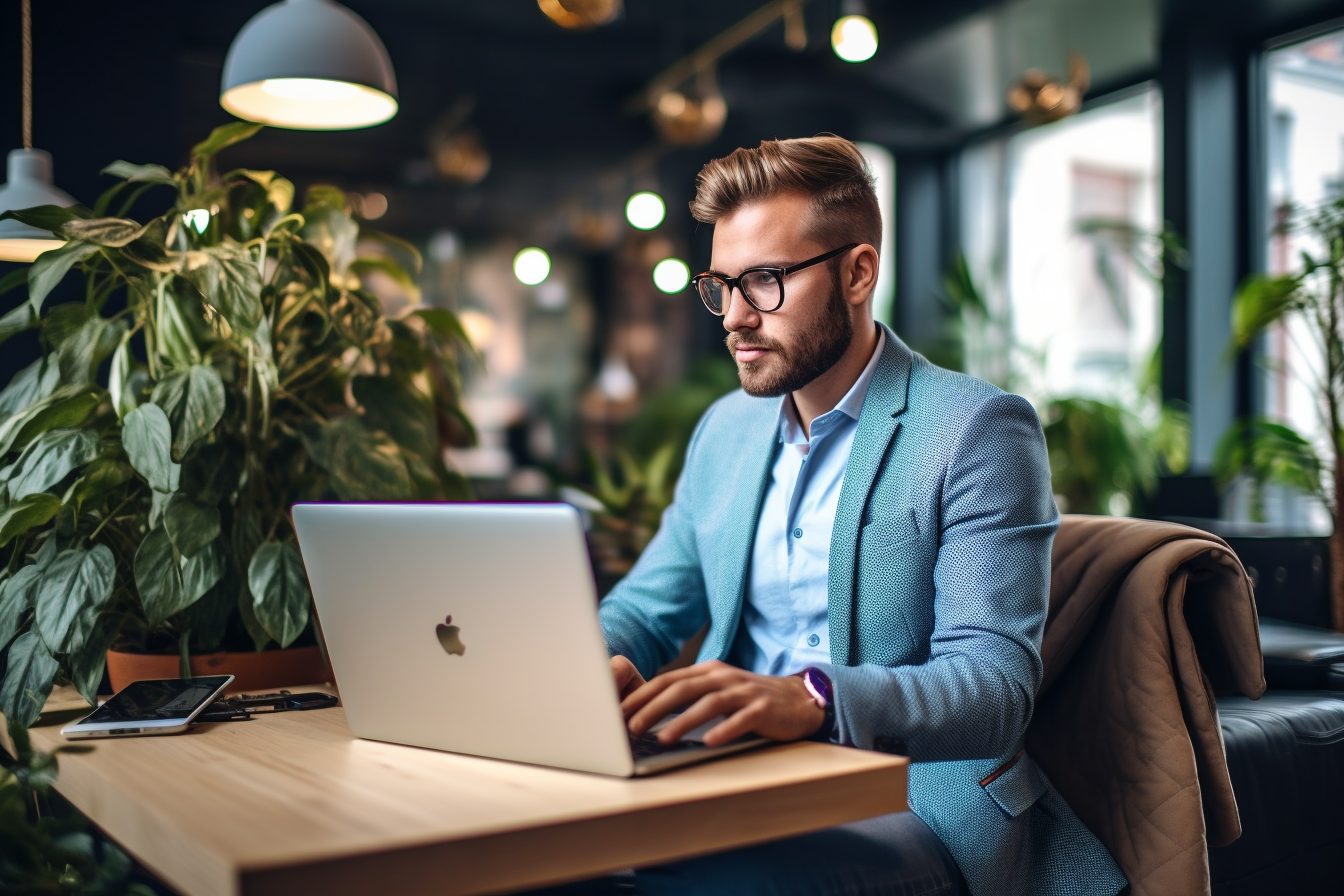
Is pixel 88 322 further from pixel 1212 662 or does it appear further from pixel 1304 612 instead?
pixel 1304 612

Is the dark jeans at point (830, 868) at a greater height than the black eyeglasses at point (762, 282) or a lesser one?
lesser

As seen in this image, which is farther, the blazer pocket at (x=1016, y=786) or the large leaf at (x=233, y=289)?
the large leaf at (x=233, y=289)

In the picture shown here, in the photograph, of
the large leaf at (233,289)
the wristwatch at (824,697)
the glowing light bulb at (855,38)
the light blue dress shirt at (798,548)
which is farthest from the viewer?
Result: the glowing light bulb at (855,38)

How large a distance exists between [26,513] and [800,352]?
123 centimetres

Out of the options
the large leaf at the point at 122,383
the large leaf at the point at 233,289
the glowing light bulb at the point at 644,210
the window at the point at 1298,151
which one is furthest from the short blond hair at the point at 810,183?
the glowing light bulb at the point at 644,210

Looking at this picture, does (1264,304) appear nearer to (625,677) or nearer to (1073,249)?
(625,677)

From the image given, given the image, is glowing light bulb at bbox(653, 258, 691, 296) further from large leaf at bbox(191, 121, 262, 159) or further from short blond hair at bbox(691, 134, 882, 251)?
short blond hair at bbox(691, 134, 882, 251)

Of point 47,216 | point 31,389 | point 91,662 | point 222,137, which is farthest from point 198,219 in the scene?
point 91,662

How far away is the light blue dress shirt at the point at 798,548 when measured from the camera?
5.53ft

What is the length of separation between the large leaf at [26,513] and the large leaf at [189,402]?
0.20 meters

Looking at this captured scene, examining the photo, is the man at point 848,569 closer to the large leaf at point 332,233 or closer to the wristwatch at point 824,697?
the wristwatch at point 824,697

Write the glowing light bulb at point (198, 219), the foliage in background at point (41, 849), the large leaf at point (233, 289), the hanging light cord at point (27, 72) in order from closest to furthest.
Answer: the foliage in background at point (41, 849) < the large leaf at point (233, 289) < the glowing light bulb at point (198, 219) < the hanging light cord at point (27, 72)

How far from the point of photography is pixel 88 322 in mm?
1873

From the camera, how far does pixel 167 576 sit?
1709 mm
